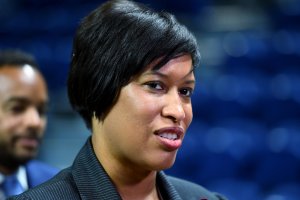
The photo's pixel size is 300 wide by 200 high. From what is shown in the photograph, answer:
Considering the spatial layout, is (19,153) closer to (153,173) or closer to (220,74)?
(153,173)

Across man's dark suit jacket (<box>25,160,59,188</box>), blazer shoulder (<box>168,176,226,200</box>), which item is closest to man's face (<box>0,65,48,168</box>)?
man's dark suit jacket (<box>25,160,59,188</box>)

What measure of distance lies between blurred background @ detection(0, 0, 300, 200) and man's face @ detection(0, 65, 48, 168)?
1593 millimetres

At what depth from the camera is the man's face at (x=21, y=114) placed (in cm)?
232

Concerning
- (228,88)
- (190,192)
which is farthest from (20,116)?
(228,88)

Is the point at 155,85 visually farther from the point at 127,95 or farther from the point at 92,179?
the point at 92,179

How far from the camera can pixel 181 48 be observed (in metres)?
1.28

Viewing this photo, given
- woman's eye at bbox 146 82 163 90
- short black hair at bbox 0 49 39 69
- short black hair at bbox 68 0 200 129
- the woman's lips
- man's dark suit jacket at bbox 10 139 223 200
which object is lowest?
man's dark suit jacket at bbox 10 139 223 200

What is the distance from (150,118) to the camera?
124 centimetres

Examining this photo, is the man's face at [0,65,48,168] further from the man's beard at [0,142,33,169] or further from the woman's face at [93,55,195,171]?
the woman's face at [93,55,195,171]

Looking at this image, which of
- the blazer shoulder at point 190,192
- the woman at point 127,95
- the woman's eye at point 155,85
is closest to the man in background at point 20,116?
the blazer shoulder at point 190,192

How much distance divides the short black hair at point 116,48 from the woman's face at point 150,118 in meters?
0.02

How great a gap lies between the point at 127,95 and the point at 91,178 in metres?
0.18

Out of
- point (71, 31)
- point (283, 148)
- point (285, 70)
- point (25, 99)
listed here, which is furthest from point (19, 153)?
point (71, 31)

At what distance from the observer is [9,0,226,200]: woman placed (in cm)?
124
